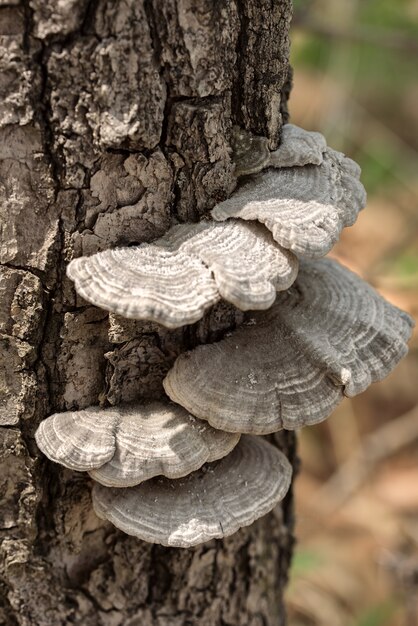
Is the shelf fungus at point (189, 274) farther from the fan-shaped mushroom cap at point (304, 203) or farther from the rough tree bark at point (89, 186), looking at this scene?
the rough tree bark at point (89, 186)

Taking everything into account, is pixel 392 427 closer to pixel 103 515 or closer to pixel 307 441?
pixel 307 441

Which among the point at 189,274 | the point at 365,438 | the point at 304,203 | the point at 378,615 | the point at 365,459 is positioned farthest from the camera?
the point at 365,438

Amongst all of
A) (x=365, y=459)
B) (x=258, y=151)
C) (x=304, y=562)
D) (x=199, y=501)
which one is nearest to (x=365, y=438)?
(x=365, y=459)

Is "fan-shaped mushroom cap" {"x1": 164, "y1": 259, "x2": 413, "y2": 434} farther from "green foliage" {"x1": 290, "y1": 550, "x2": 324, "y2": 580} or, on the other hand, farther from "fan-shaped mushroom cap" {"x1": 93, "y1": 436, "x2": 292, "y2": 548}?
"green foliage" {"x1": 290, "y1": 550, "x2": 324, "y2": 580}

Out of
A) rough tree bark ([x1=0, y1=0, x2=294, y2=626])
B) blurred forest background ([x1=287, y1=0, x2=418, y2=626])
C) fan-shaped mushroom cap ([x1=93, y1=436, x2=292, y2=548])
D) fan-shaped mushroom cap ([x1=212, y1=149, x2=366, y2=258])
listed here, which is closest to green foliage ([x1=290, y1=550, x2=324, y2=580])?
blurred forest background ([x1=287, y1=0, x2=418, y2=626])

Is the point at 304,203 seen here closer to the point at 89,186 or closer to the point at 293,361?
the point at 293,361

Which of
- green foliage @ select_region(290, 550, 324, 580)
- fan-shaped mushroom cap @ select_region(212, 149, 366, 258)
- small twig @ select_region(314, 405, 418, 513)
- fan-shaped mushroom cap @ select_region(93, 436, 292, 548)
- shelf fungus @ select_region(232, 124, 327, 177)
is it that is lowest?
small twig @ select_region(314, 405, 418, 513)
